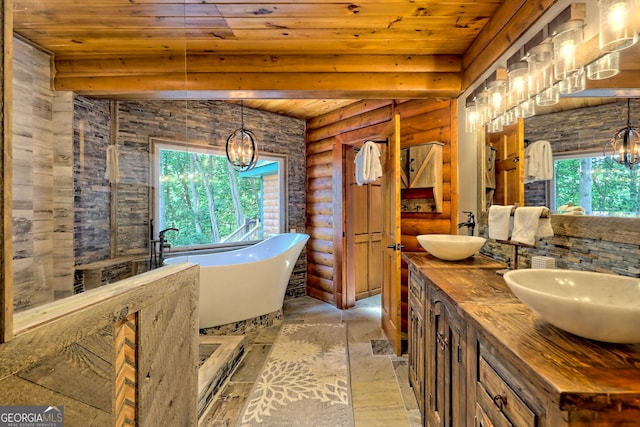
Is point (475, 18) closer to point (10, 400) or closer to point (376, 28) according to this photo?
point (376, 28)

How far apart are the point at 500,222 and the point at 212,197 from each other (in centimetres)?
321

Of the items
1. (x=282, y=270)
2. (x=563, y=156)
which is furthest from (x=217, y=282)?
(x=563, y=156)

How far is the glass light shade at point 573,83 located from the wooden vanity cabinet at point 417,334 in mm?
1158

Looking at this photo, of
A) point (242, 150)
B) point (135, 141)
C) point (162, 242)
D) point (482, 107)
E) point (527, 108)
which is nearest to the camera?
point (527, 108)

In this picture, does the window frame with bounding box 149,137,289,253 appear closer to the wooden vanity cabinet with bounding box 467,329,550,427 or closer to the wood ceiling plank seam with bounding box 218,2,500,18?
the wood ceiling plank seam with bounding box 218,2,500,18

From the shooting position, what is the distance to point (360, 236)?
396cm

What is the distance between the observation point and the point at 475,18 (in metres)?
1.86

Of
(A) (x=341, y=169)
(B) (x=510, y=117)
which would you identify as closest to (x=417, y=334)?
(B) (x=510, y=117)

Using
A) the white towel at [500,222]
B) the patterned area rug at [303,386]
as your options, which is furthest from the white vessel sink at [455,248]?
the patterned area rug at [303,386]

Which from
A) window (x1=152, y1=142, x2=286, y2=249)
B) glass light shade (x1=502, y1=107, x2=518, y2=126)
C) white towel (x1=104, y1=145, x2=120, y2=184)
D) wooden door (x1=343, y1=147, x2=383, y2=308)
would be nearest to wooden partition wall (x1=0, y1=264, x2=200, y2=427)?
window (x1=152, y1=142, x2=286, y2=249)

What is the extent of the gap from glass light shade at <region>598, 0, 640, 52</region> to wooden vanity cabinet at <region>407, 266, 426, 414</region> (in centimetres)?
129

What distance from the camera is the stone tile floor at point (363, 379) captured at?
177 centimetres

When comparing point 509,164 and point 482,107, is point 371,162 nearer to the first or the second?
point 482,107

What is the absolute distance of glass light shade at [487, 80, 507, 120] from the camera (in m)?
1.77
